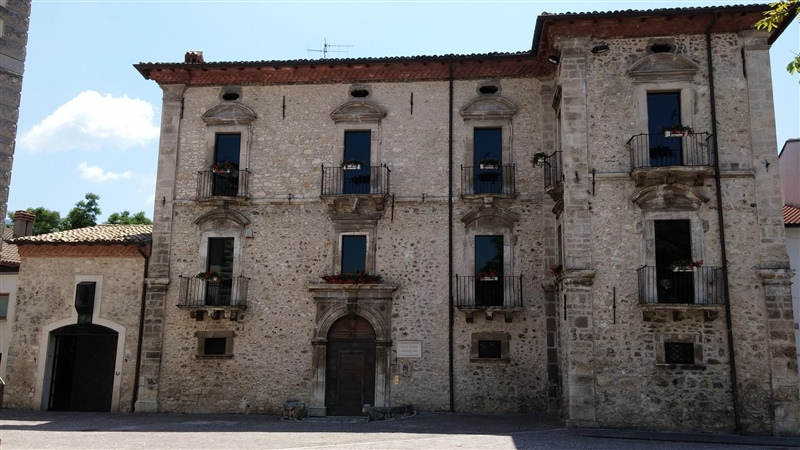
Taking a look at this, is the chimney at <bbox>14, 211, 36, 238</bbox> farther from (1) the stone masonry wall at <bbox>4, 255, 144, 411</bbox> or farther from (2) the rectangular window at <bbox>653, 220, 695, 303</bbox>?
(2) the rectangular window at <bbox>653, 220, 695, 303</bbox>

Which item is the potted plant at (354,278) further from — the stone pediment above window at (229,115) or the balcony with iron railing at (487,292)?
the stone pediment above window at (229,115)

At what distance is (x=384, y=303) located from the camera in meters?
20.3

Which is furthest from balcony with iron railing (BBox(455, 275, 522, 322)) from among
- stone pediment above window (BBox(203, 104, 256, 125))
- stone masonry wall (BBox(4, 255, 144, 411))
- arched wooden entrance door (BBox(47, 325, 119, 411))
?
arched wooden entrance door (BBox(47, 325, 119, 411))

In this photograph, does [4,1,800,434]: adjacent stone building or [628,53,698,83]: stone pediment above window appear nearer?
A: [4,1,800,434]: adjacent stone building

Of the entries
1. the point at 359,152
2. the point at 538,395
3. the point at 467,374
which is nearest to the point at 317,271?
the point at 359,152

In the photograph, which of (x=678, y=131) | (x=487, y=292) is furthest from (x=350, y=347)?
(x=678, y=131)

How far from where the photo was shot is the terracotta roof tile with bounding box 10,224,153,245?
2120 cm

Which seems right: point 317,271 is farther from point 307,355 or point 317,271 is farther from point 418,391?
point 418,391

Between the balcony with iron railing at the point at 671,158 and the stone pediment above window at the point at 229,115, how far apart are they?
449 inches

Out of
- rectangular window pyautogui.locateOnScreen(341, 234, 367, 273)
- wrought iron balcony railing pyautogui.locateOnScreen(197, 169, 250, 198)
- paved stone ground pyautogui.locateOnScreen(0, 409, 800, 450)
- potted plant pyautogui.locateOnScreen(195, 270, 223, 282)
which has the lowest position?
paved stone ground pyautogui.locateOnScreen(0, 409, 800, 450)

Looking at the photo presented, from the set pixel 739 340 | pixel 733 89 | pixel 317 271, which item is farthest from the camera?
pixel 317 271

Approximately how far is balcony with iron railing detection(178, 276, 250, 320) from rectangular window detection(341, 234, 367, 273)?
118 inches

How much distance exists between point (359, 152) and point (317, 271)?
3887 mm

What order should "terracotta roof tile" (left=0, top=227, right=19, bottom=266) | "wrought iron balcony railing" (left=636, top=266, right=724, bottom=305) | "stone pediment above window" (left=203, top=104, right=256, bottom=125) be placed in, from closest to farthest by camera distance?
1. "wrought iron balcony railing" (left=636, top=266, right=724, bottom=305)
2. "stone pediment above window" (left=203, top=104, right=256, bottom=125)
3. "terracotta roof tile" (left=0, top=227, right=19, bottom=266)
